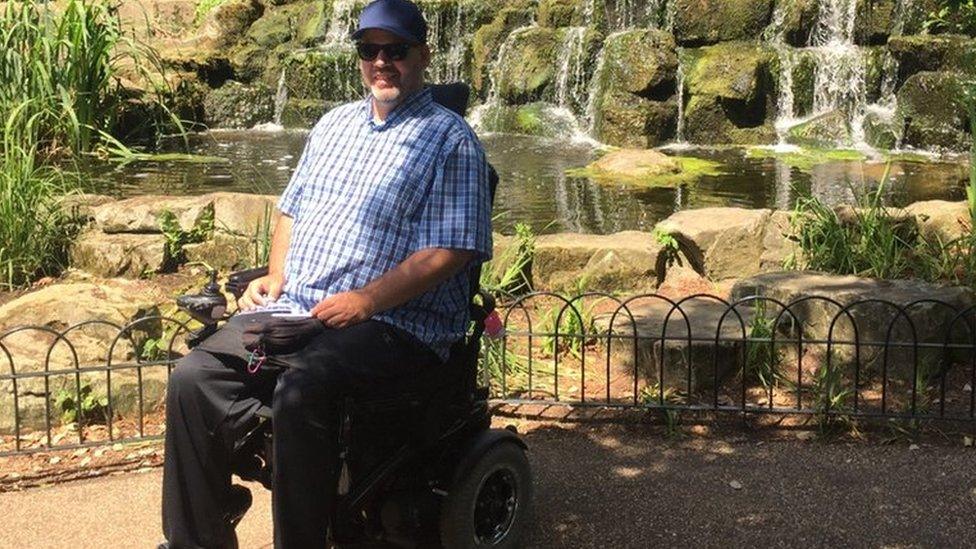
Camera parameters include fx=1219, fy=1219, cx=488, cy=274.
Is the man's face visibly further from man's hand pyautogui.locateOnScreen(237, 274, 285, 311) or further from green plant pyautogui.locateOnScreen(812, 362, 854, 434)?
green plant pyautogui.locateOnScreen(812, 362, 854, 434)

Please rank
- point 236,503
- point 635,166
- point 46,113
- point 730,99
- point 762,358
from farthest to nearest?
point 730,99 < point 635,166 < point 46,113 < point 762,358 < point 236,503

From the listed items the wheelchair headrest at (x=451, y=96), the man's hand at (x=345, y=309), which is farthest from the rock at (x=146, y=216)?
the man's hand at (x=345, y=309)

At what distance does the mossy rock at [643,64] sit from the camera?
14250 millimetres

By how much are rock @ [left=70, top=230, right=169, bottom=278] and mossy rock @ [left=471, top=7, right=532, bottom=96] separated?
33.0 ft

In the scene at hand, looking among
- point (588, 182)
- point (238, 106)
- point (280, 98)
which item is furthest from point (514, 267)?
point (280, 98)

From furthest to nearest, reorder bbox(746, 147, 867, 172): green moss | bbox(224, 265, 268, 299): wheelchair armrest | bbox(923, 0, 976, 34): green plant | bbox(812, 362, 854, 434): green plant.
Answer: bbox(923, 0, 976, 34): green plant < bbox(746, 147, 867, 172): green moss < bbox(812, 362, 854, 434): green plant < bbox(224, 265, 268, 299): wheelchair armrest

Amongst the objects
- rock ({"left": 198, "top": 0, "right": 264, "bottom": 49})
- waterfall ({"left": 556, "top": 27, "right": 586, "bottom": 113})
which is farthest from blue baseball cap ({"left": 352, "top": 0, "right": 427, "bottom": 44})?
rock ({"left": 198, "top": 0, "right": 264, "bottom": 49})

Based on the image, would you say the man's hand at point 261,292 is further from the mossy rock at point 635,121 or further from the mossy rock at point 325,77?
the mossy rock at point 325,77

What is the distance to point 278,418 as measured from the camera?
9.45ft

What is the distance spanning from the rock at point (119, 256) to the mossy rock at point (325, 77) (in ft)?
32.9

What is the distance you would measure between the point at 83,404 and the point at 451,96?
6.61 feet

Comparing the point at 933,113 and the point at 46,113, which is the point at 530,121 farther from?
the point at 46,113

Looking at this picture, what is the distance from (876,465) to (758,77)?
1066 centimetres

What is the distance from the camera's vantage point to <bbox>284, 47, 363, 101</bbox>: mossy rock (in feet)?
53.8
